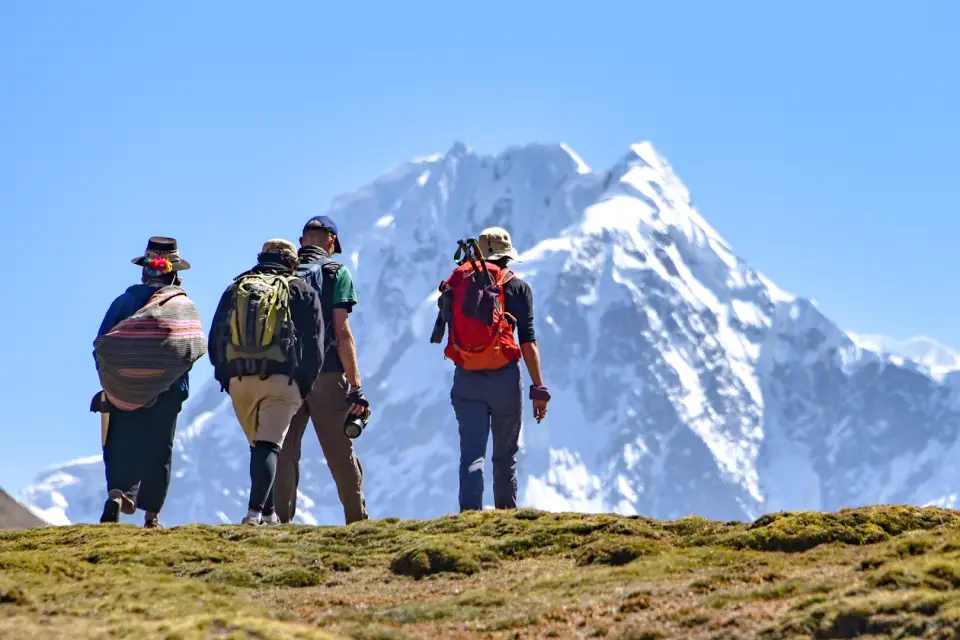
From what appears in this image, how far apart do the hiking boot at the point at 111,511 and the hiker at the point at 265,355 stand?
4.65ft

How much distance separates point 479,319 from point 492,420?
1.24m

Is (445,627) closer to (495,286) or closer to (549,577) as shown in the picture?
(549,577)

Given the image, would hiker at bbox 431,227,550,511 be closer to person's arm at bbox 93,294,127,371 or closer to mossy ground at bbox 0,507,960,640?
mossy ground at bbox 0,507,960,640

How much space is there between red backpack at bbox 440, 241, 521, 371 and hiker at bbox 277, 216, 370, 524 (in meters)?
1.25

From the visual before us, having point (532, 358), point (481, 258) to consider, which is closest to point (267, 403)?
point (481, 258)

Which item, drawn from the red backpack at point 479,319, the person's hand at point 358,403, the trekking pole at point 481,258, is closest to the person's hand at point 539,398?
the red backpack at point 479,319

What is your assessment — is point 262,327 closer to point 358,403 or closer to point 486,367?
point 358,403

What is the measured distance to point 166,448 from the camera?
16.5 meters

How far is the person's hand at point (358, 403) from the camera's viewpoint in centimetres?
1642

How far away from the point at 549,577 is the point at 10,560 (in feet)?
15.6

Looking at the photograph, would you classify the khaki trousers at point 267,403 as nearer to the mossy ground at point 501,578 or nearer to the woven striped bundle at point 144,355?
the woven striped bundle at point 144,355

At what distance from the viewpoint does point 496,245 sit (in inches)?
715

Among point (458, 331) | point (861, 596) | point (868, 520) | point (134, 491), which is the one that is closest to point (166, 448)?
point (134, 491)

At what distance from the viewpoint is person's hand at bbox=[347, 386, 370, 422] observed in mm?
16422
